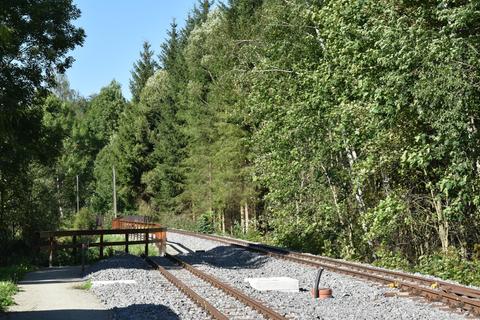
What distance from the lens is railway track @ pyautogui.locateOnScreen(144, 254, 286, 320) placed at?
1108 centimetres

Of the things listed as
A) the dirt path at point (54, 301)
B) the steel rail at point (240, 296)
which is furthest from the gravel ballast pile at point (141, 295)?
the steel rail at point (240, 296)

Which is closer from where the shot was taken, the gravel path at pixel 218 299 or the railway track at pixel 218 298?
the railway track at pixel 218 298

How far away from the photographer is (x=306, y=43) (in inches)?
946

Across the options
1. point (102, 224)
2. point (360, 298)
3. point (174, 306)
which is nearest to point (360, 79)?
point (360, 298)

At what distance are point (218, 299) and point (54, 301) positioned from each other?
3601 millimetres

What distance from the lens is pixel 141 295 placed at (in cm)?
1395

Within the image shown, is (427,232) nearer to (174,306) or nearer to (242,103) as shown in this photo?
(174,306)

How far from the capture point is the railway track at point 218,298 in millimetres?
11078

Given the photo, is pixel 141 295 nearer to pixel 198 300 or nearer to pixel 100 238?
pixel 198 300

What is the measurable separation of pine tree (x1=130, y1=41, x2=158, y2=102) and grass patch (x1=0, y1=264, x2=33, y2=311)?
64.3 metres

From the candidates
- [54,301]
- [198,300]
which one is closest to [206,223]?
[54,301]

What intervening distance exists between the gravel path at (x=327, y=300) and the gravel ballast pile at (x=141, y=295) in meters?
1.58

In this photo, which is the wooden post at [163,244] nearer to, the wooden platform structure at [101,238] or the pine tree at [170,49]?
the wooden platform structure at [101,238]

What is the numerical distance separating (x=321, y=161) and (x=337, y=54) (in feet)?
18.0
